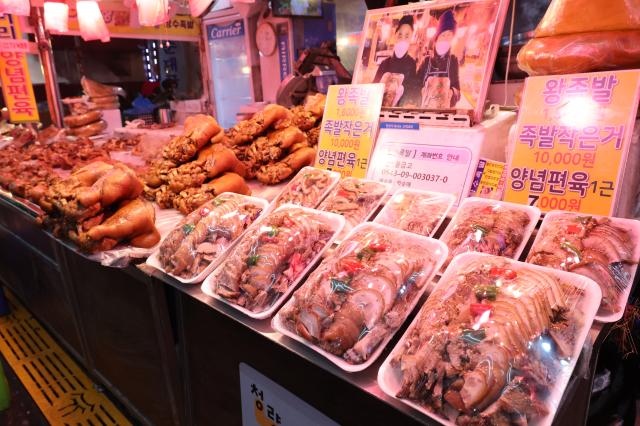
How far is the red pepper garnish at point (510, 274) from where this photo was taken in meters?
1.21

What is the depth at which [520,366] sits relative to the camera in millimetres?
1010

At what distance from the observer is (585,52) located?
5.47 feet

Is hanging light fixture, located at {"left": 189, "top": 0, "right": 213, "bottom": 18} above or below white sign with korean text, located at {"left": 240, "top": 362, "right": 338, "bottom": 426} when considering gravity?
above

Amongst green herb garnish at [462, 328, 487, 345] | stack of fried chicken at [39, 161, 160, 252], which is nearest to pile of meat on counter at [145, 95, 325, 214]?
stack of fried chicken at [39, 161, 160, 252]

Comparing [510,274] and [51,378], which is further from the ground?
[510,274]

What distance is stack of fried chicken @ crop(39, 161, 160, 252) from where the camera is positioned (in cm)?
214

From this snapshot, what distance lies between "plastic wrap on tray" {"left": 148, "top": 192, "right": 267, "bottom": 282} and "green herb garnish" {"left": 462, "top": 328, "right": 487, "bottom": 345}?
1.12m

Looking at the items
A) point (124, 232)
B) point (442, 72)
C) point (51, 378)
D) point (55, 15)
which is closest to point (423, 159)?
point (442, 72)

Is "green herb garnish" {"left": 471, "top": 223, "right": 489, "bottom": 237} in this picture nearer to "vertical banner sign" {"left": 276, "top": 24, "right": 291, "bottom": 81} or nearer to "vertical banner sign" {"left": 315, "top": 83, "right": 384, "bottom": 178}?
"vertical banner sign" {"left": 315, "top": 83, "right": 384, "bottom": 178}

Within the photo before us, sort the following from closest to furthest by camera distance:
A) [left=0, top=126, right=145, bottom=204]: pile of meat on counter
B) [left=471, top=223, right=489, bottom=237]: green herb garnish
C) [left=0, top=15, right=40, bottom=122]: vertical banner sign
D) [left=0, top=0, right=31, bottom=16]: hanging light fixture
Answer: [left=471, top=223, right=489, bottom=237]: green herb garnish
[left=0, top=126, right=145, bottom=204]: pile of meat on counter
[left=0, top=0, right=31, bottom=16]: hanging light fixture
[left=0, top=15, right=40, bottom=122]: vertical banner sign

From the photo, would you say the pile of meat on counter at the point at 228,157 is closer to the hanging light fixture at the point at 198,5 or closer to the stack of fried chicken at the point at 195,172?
the stack of fried chicken at the point at 195,172

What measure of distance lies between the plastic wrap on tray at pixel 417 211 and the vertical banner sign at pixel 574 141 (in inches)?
10.9

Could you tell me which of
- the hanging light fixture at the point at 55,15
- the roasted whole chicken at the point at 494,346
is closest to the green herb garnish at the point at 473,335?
the roasted whole chicken at the point at 494,346

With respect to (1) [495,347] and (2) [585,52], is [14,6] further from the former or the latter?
(1) [495,347]
